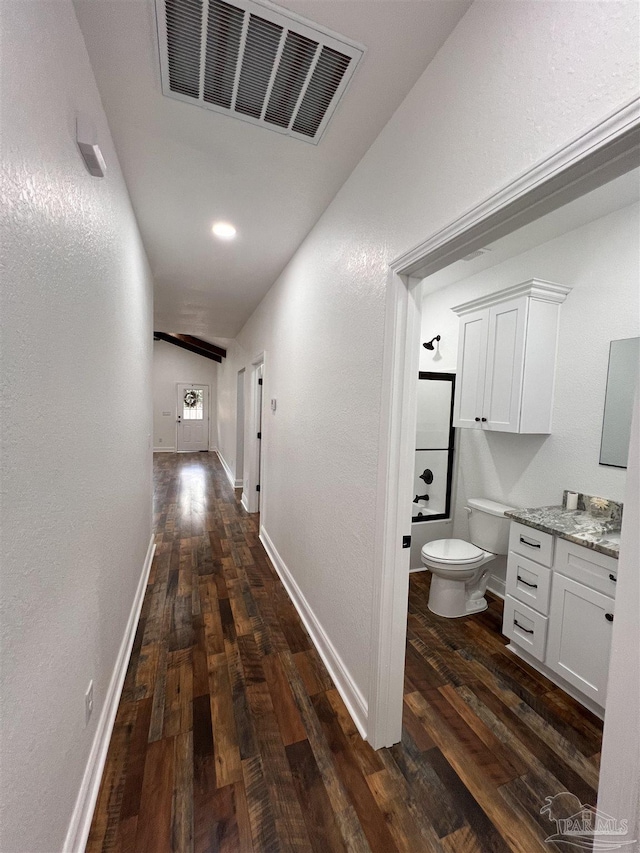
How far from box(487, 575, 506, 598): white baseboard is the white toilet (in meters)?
0.24

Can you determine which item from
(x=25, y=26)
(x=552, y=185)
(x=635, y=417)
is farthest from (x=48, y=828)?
(x=552, y=185)

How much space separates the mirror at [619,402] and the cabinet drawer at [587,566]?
64 cm

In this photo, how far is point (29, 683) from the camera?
797mm

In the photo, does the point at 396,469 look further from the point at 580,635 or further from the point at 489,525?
the point at 489,525

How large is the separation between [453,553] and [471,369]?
1.41 metres

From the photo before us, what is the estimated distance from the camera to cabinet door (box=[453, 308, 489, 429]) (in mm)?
2686

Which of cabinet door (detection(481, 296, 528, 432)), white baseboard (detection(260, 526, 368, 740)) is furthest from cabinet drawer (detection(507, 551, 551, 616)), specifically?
white baseboard (detection(260, 526, 368, 740))

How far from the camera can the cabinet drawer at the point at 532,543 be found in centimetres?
193

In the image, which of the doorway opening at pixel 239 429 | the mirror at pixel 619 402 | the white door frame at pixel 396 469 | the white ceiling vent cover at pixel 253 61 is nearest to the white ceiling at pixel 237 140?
the white ceiling vent cover at pixel 253 61

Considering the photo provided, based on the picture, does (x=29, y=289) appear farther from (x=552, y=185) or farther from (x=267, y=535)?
(x=267, y=535)

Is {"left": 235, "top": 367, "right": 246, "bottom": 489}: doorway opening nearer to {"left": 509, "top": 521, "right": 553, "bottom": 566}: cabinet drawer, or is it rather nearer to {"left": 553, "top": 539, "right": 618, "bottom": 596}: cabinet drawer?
{"left": 509, "top": 521, "right": 553, "bottom": 566}: cabinet drawer

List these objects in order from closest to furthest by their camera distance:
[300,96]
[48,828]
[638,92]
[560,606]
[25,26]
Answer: [638,92] < [25,26] < [48,828] < [300,96] < [560,606]

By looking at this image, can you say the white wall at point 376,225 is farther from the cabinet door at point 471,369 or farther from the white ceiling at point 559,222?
the cabinet door at point 471,369

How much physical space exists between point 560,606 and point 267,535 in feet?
8.37
